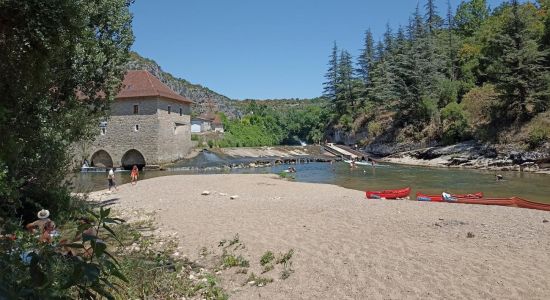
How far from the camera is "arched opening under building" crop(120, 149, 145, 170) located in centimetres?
4350

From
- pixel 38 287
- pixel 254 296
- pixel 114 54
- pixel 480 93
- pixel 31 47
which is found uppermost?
pixel 480 93

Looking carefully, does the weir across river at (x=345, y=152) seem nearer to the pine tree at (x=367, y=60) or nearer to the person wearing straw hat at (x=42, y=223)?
the pine tree at (x=367, y=60)

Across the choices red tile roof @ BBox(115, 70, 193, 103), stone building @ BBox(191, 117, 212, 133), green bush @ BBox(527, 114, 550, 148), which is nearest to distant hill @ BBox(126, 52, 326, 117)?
stone building @ BBox(191, 117, 212, 133)

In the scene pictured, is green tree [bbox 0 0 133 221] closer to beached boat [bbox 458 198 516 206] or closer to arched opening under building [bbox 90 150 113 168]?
beached boat [bbox 458 198 516 206]

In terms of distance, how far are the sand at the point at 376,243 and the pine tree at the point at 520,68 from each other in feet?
82.8

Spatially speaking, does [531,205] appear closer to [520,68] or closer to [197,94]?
[520,68]

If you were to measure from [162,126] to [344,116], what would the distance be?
3856 cm

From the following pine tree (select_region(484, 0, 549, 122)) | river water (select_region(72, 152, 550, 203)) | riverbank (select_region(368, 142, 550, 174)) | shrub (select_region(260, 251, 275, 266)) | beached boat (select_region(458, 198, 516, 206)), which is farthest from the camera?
pine tree (select_region(484, 0, 549, 122))

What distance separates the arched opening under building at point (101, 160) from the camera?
44.5 m

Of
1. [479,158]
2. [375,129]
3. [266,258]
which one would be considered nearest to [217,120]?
[375,129]

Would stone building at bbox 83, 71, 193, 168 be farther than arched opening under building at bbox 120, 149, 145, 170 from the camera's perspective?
No

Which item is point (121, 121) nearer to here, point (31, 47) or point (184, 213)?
point (184, 213)

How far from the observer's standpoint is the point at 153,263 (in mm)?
8344

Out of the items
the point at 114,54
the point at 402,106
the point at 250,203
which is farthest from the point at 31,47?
the point at 402,106
